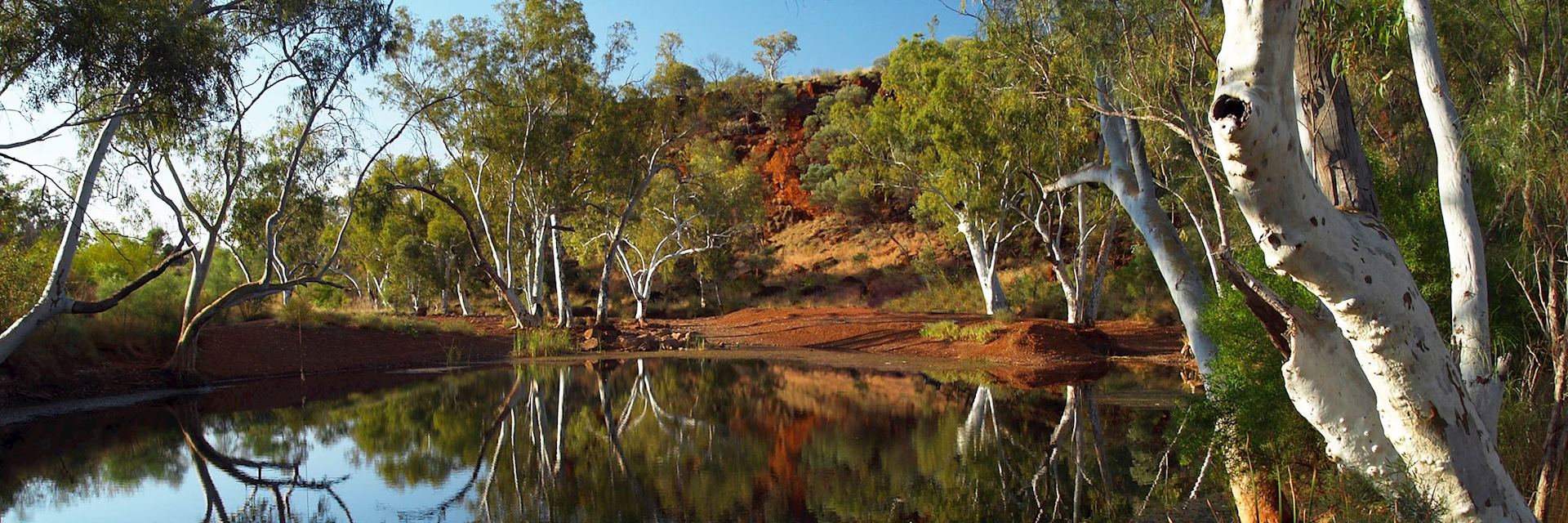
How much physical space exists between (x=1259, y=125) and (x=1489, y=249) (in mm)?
5675

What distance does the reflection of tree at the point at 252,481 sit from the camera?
812cm

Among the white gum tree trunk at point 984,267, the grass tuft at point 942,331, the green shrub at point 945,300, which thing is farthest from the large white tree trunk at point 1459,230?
the green shrub at point 945,300

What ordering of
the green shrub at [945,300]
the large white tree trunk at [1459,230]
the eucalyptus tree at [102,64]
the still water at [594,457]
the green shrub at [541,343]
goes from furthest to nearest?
the green shrub at [945,300], the green shrub at [541,343], the eucalyptus tree at [102,64], the still water at [594,457], the large white tree trunk at [1459,230]

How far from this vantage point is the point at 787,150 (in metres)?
49.6

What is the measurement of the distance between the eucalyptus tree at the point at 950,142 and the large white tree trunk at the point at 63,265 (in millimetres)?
13183

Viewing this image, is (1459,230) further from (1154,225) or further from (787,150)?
(787,150)

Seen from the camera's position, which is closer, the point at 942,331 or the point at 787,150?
the point at 942,331

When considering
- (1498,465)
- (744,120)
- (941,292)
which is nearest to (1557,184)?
(1498,465)

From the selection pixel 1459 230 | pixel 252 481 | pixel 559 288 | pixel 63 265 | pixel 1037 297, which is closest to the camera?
pixel 1459 230

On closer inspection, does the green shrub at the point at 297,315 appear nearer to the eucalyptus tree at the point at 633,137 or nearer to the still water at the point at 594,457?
the still water at the point at 594,457

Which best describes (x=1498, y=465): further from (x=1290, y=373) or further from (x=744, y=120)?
(x=744, y=120)

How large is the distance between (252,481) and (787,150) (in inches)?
1623

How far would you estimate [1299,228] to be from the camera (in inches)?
143

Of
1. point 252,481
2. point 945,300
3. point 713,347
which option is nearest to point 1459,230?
point 252,481
